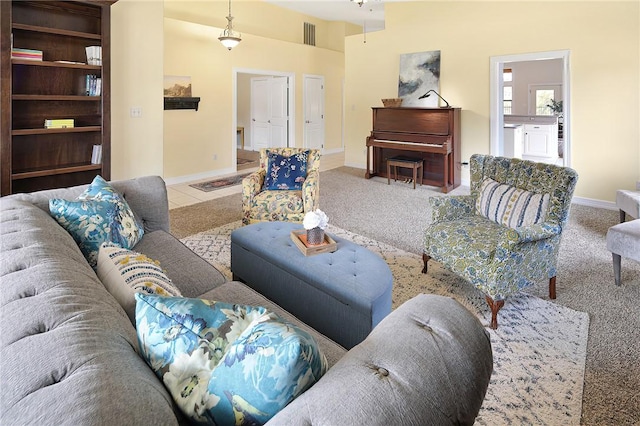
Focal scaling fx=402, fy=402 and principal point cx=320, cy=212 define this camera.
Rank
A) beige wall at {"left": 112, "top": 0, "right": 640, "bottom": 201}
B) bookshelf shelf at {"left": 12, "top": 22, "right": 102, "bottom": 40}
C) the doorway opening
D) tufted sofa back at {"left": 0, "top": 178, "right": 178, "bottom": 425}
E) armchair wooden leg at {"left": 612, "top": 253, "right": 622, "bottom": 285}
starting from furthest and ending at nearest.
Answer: the doorway opening
beige wall at {"left": 112, "top": 0, "right": 640, "bottom": 201}
bookshelf shelf at {"left": 12, "top": 22, "right": 102, "bottom": 40}
armchair wooden leg at {"left": 612, "top": 253, "right": 622, "bottom": 285}
tufted sofa back at {"left": 0, "top": 178, "right": 178, "bottom": 425}

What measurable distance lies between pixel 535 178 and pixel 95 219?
2.81 meters

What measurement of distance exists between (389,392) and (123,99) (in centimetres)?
466

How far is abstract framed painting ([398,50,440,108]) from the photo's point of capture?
6766mm

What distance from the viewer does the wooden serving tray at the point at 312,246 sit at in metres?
2.44

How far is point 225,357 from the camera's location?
2.88 feet

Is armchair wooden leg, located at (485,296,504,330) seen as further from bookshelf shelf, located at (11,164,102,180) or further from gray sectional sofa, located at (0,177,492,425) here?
bookshelf shelf, located at (11,164,102,180)

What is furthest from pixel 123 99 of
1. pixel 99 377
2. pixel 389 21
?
pixel 389 21

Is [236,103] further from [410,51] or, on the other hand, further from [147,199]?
[147,199]

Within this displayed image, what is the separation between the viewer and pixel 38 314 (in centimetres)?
98

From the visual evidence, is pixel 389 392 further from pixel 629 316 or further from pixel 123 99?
pixel 123 99

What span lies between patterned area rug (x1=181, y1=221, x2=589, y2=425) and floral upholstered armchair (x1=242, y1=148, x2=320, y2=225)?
723mm

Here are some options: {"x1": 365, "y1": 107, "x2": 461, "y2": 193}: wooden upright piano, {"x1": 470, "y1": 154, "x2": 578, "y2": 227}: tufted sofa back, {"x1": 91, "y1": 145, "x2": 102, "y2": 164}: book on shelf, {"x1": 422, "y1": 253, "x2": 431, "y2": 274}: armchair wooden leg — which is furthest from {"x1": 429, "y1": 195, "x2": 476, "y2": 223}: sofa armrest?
{"x1": 91, "y1": 145, "x2": 102, "y2": 164}: book on shelf

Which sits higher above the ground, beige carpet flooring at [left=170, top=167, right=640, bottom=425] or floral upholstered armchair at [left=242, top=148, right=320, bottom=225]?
floral upholstered armchair at [left=242, top=148, right=320, bottom=225]


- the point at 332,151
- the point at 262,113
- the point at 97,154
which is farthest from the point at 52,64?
the point at 332,151
